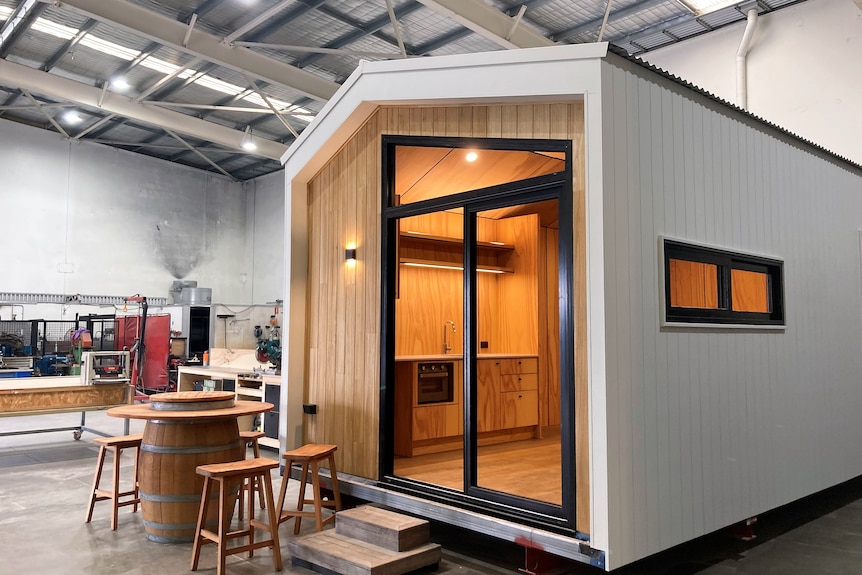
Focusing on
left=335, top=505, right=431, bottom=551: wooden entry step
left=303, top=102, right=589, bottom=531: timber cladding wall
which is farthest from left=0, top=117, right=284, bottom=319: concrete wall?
left=335, top=505, right=431, bottom=551: wooden entry step

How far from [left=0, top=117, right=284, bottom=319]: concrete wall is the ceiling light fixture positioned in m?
3.62

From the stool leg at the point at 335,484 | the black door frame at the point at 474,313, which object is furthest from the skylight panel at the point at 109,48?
the stool leg at the point at 335,484

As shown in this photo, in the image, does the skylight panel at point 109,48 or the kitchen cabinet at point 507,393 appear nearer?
the kitchen cabinet at point 507,393

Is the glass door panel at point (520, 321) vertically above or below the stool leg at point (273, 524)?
above

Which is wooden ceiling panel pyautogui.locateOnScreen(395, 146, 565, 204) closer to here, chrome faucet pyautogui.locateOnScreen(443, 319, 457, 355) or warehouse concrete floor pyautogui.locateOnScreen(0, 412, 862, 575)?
chrome faucet pyautogui.locateOnScreen(443, 319, 457, 355)

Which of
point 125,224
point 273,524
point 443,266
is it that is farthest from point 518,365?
point 125,224

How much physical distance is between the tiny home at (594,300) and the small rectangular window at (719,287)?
0.02 m

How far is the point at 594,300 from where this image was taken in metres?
3.96

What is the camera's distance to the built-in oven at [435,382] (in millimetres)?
7185

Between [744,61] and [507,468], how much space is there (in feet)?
21.8

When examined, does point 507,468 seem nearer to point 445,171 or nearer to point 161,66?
point 445,171

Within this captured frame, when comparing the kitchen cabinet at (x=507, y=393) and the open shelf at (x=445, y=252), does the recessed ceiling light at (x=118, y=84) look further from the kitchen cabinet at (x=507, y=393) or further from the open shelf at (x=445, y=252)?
the kitchen cabinet at (x=507, y=393)

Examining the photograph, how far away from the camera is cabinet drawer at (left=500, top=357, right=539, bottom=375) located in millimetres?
7910

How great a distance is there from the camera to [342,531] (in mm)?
4734
